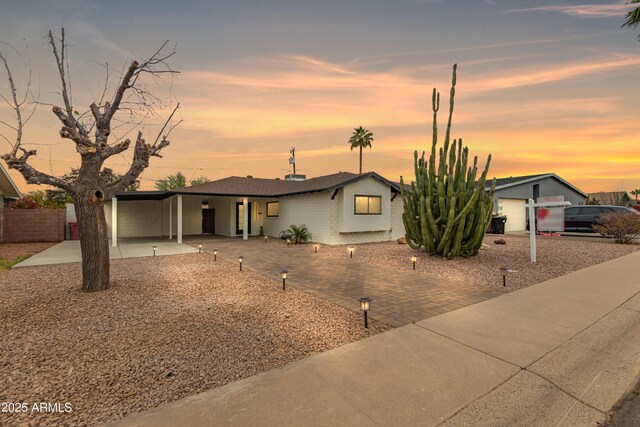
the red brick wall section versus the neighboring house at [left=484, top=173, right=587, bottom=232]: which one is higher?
the neighboring house at [left=484, top=173, right=587, bottom=232]

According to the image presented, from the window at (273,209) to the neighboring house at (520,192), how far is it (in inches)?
641

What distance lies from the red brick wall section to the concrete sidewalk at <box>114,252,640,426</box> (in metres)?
20.0

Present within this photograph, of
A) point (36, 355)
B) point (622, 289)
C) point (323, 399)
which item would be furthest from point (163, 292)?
point (622, 289)

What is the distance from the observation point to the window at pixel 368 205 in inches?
620

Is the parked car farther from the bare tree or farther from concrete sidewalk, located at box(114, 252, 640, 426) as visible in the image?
the bare tree

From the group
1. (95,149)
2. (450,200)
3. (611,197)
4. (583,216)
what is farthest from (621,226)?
(611,197)

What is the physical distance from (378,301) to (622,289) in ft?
18.7

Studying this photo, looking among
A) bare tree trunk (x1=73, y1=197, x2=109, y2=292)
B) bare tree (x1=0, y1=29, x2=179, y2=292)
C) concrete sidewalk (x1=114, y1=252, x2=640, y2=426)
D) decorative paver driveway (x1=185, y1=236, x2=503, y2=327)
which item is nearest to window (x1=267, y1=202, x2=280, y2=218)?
decorative paver driveway (x1=185, y1=236, x2=503, y2=327)

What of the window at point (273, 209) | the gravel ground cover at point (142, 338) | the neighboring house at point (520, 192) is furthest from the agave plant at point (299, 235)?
the neighboring house at point (520, 192)

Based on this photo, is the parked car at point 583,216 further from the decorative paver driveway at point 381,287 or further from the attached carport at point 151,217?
the attached carport at point 151,217

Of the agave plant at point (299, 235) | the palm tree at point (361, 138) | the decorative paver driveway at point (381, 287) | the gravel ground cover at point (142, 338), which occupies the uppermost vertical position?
the palm tree at point (361, 138)

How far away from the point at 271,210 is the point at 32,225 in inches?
530

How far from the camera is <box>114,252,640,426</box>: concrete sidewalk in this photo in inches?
93.0

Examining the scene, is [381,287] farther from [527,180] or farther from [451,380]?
[527,180]
